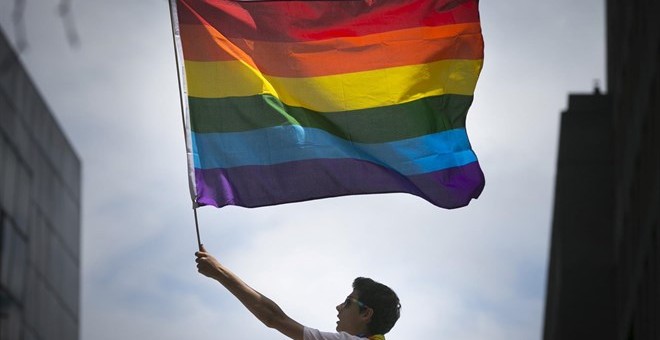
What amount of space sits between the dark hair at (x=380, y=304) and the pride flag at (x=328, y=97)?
290 centimetres

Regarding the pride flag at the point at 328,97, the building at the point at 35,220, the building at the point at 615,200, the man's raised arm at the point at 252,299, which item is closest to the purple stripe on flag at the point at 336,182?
the pride flag at the point at 328,97

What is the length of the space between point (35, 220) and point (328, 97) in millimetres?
34565

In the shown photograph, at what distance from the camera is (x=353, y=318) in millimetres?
12734

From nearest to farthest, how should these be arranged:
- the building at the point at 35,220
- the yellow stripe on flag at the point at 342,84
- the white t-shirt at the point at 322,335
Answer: the white t-shirt at the point at 322,335 → the yellow stripe on flag at the point at 342,84 → the building at the point at 35,220

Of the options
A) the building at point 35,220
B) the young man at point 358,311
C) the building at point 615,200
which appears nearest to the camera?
the young man at point 358,311

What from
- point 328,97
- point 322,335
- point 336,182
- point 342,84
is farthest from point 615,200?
point 322,335

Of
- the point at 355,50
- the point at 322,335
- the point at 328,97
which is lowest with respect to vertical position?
the point at 322,335

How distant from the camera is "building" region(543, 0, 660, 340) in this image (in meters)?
27.9

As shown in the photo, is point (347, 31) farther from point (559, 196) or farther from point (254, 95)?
point (559, 196)

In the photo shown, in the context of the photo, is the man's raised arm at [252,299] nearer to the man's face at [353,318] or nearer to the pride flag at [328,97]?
the man's face at [353,318]

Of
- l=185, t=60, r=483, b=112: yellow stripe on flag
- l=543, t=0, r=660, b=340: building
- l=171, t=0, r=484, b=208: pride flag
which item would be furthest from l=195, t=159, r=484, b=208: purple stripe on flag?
l=543, t=0, r=660, b=340: building

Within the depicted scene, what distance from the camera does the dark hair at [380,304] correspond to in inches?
502

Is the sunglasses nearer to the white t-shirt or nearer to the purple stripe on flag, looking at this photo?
the white t-shirt

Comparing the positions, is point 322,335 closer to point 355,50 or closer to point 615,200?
point 355,50
